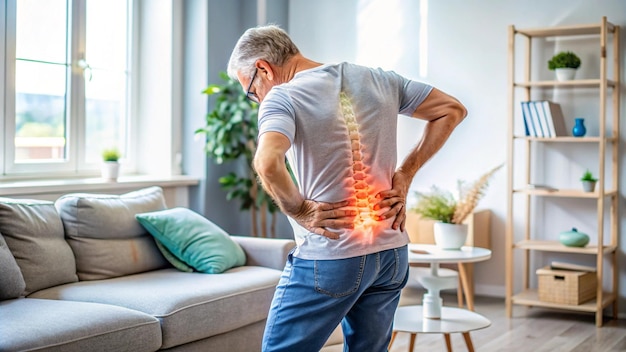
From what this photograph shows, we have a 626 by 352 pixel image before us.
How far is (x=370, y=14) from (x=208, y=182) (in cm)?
162

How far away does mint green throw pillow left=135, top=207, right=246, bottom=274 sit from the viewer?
3.73 m

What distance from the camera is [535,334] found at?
14.2ft

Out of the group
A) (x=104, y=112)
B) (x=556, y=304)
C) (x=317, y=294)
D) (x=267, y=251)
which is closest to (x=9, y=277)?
(x=267, y=251)

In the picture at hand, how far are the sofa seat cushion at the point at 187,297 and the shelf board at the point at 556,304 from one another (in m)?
→ 1.84

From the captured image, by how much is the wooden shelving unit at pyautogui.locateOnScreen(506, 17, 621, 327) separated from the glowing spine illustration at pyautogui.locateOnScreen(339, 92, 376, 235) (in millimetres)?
3103

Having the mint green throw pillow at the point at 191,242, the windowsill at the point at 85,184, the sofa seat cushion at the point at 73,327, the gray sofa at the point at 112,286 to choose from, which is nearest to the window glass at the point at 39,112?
the windowsill at the point at 85,184

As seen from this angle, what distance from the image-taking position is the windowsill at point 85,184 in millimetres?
3922

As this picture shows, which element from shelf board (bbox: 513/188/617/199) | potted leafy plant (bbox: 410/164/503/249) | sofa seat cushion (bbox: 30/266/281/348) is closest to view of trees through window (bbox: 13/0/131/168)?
sofa seat cushion (bbox: 30/266/281/348)

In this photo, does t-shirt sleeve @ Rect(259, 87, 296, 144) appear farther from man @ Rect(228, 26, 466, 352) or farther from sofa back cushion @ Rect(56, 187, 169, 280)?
sofa back cushion @ Rect(56, 187, 169, 280)

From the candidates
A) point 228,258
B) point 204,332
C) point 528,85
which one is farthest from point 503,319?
point 204,332

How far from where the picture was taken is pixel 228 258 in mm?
3789

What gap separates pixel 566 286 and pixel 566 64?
1.30 meters

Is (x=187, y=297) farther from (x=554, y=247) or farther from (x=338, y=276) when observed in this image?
(x=554, y=247)

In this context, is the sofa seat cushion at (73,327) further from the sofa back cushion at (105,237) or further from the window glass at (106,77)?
the window glass at (106,77)
